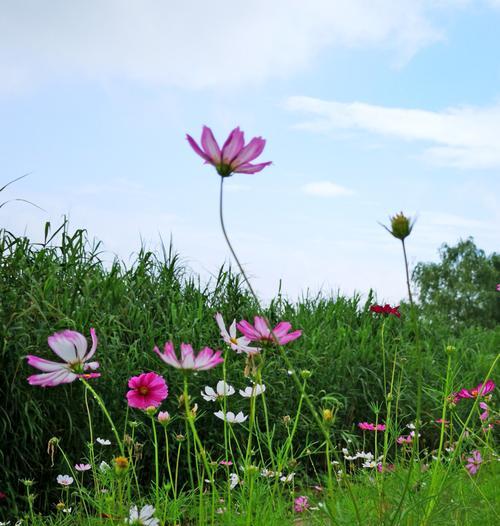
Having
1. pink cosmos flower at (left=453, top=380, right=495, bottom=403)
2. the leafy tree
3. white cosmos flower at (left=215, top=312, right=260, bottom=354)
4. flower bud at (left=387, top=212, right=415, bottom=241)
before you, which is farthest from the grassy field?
the leafy tree

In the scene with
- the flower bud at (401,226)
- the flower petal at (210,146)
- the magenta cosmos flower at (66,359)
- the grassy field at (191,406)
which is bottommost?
the grassy field at (191,406)

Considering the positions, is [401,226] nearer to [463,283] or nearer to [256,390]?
[256,390]

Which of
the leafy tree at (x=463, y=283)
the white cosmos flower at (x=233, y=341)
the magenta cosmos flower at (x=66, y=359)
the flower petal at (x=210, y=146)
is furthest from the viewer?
the leafy tree at (x=463, y=283)

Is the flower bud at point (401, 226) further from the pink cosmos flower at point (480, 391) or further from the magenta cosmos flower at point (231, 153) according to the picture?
the pink cosmos flower at point (480, 391)

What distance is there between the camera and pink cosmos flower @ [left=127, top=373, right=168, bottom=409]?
1.96m

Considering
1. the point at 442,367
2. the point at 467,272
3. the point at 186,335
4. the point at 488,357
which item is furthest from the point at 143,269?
the point at 467,272

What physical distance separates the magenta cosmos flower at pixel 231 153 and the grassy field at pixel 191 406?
0.95 meters

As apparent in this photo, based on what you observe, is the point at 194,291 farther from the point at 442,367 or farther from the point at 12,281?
the point at 442,367

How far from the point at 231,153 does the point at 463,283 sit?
82.6 feet

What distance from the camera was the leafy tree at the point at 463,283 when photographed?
24484 millimetres

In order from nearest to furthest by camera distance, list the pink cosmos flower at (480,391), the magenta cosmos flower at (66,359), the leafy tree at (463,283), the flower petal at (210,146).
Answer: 1. the flower petal at (210,146)
2. the magenta cosmos flower at (66,359)
3. the pink cosmos flower at (480,391)
4. the leafy tree at (463,283)

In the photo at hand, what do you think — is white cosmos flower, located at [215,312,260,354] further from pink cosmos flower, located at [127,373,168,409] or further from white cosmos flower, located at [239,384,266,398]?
pink cosmos flower, located at [127,373,168,409]

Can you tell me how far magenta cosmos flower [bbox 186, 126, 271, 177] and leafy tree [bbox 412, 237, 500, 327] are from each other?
76.1 ft

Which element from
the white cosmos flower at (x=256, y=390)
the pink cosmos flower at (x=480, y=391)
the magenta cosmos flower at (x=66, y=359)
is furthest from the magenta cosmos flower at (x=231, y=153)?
the pink cosmos flower at (x=480, y=391)
